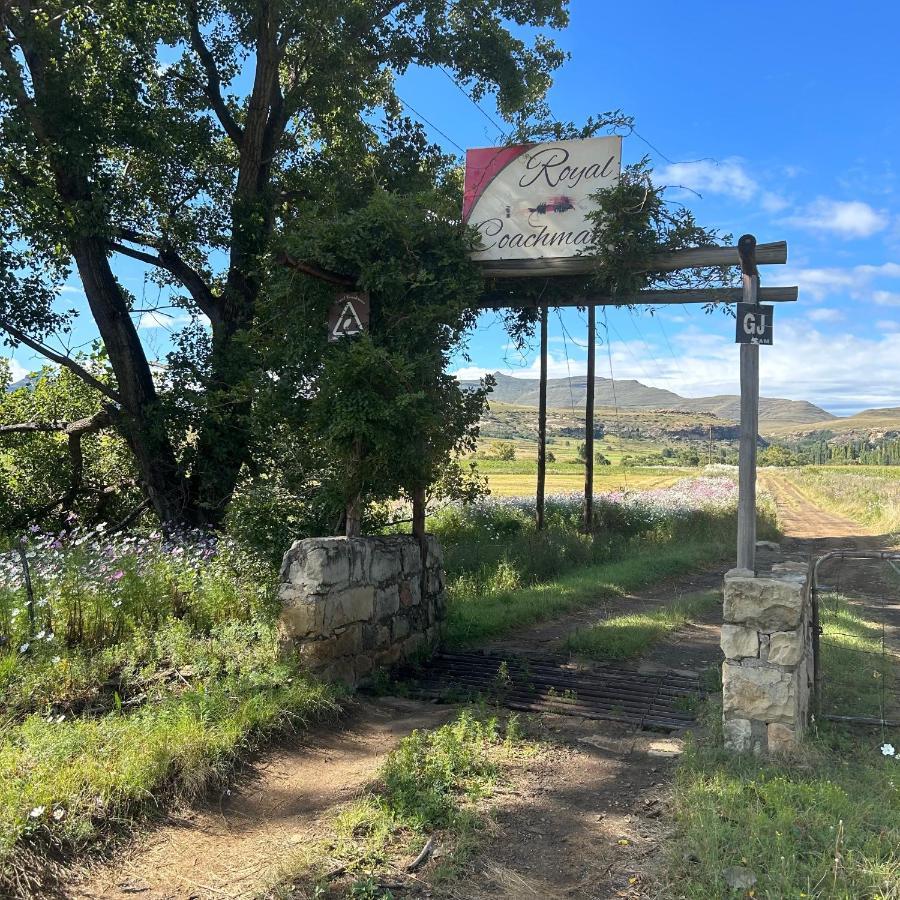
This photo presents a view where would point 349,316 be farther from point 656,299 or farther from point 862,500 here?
point 862,500

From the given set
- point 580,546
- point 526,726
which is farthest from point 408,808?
point 580,546

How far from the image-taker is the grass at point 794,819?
10.4 feet

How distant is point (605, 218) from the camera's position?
22.6ft

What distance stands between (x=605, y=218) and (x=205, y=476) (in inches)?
315

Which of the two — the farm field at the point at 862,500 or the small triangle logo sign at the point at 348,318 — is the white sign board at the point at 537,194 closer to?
the small triangle logo sign at the point at 348,318

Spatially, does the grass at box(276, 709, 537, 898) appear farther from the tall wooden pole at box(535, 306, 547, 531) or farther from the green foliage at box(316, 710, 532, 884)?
the tall wooden pole at box(535, 306, 547, 531)

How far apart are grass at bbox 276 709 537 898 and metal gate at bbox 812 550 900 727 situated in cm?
255

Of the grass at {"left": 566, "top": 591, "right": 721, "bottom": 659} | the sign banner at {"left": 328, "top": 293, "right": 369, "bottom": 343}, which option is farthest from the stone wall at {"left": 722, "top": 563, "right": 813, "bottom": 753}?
the sign banner at {"left": 328, "top": 293, "right": 369, "bottom": 343}

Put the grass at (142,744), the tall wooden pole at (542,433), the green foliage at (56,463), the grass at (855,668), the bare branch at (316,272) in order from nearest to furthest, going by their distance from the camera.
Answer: the grass at (142,744), the grass at (855,668), the bare branch at (316,272), the green foliage at (56,463), the tall wooden pole at (542,433)

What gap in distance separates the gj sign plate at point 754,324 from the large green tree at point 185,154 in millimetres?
6478

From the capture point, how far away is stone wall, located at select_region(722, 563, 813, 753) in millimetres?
4676

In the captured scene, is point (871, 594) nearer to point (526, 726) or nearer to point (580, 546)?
point (580, 546)

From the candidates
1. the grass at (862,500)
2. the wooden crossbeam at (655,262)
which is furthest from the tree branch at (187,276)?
the grass at (862,500)

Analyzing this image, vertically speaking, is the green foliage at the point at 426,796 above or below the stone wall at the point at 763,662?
below
